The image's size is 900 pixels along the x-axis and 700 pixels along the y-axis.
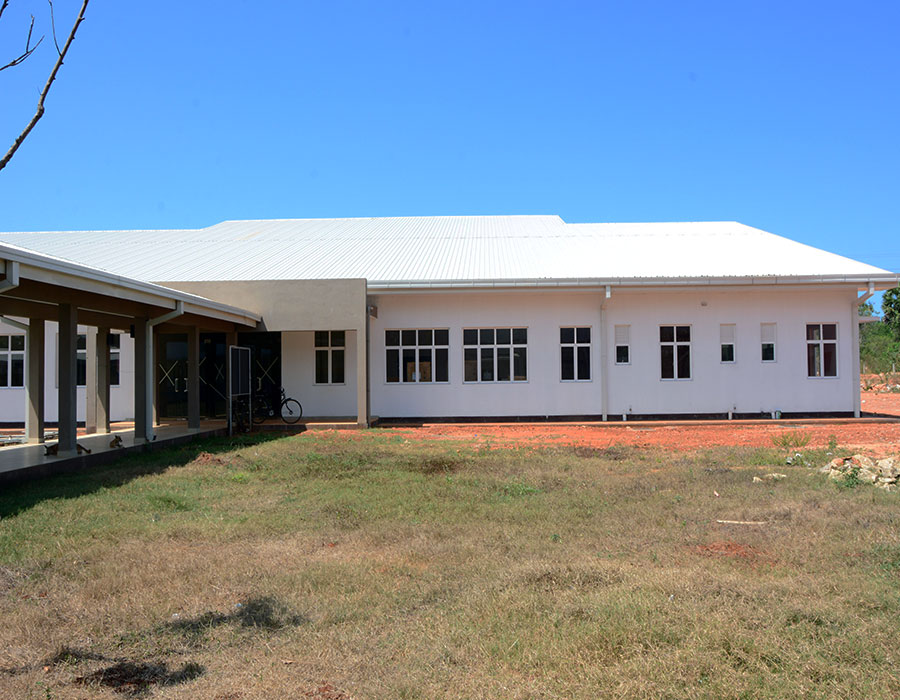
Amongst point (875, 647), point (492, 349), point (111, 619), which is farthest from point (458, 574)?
point (492, 349)

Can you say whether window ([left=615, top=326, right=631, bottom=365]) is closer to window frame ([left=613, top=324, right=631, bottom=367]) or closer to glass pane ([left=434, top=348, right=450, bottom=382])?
window frame ([left=613, top=324, right=631, bottom=367])

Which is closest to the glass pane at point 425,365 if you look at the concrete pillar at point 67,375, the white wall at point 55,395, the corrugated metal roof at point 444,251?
the corrugated metal roof at point 444,251

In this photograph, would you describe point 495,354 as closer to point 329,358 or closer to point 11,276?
point 329,358

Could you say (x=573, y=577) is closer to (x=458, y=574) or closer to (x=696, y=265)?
(x=458, y=574)

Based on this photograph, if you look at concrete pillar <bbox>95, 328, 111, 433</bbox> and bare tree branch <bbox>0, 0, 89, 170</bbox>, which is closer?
bare tree branch <bbox>0, 0, 89, 170</bbox>

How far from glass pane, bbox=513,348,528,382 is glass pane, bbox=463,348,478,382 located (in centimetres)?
103

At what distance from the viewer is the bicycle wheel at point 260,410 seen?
18.8m

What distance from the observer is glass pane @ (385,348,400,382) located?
63.0 ft

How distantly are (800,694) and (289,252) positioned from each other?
21.0 metres

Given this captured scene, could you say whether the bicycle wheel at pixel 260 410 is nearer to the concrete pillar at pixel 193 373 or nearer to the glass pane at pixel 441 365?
the concrete pillar at pixel 193 373

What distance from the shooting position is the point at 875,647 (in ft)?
13.0

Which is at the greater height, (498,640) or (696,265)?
(696,265)

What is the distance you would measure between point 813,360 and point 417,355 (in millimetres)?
10476

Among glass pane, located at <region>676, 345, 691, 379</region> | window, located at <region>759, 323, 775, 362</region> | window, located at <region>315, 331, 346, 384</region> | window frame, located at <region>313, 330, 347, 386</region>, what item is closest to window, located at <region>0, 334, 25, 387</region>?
window frame, located at <region>313, 330, 347, 386</region>
